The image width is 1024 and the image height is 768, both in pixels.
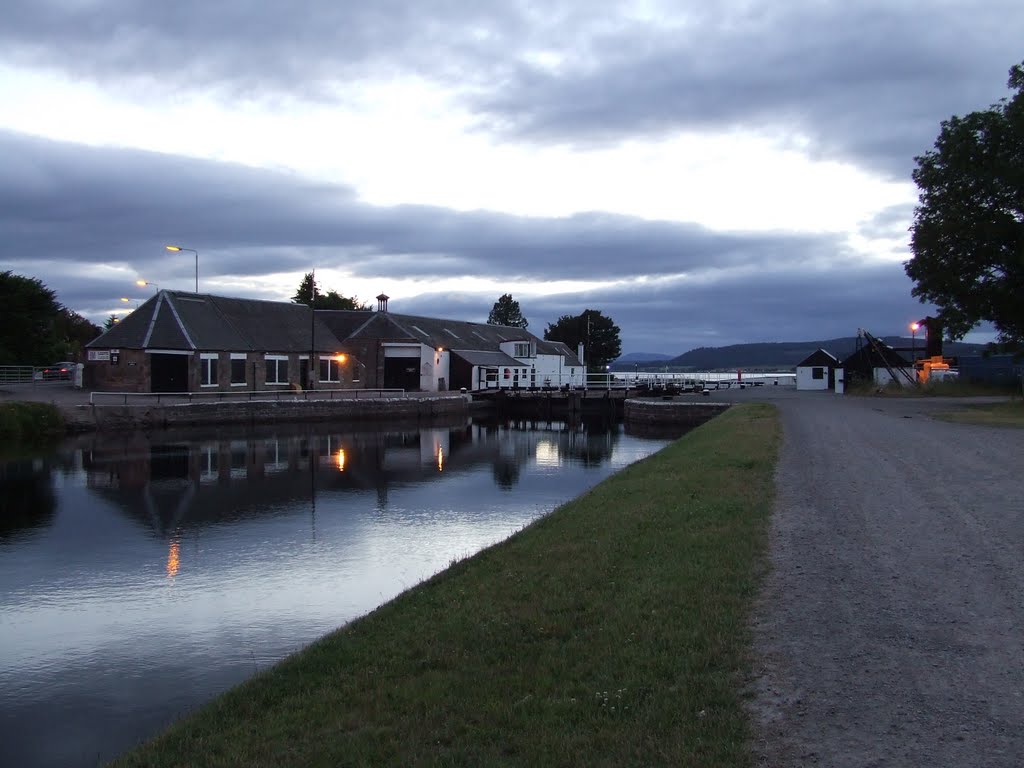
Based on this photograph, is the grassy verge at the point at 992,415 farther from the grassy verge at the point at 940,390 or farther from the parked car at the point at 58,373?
the parked car at the point at 58,373

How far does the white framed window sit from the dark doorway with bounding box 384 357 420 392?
15.7 metres

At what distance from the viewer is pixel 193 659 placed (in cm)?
960

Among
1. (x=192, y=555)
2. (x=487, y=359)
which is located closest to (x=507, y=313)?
(x=487, y=359)

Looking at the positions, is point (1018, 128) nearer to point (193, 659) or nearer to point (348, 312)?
point (193, 659)

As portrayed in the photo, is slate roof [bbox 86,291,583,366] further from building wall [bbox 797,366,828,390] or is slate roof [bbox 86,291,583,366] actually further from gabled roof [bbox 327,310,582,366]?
building wall [bbox 797,366,828,390]

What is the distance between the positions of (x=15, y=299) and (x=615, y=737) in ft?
210

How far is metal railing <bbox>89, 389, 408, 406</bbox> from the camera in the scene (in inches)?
1638

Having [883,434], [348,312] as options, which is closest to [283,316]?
[348,312]

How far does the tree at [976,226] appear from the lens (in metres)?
33.1

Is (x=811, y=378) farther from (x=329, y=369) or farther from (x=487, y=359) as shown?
(x=329, y=369)

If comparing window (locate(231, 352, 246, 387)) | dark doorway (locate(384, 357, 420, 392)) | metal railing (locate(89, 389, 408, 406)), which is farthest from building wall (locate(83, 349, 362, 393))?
dark doorway (locate(384, 357, 420, 392))

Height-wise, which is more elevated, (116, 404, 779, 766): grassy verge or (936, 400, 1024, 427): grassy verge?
(936, 400, 1024, 427): grassy verge

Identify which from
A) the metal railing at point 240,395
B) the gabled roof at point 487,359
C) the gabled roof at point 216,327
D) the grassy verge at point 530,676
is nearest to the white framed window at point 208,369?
the gabled roof at point 216,327

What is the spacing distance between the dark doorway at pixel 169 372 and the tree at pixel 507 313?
261 ft
